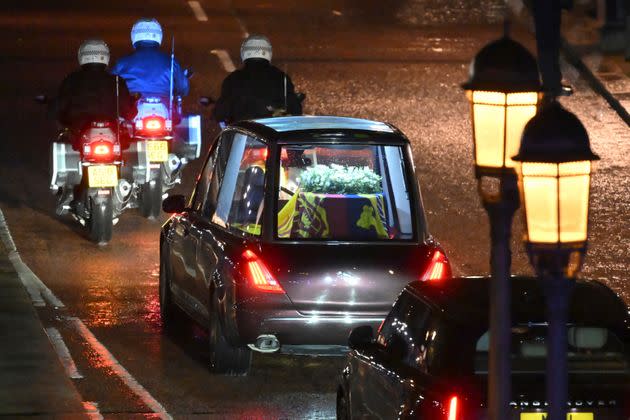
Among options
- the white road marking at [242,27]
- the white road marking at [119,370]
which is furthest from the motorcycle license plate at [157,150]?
the white road marking at [242,27]

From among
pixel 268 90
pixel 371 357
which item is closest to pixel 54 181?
pixel 268 90

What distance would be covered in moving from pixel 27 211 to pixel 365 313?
7784 mm

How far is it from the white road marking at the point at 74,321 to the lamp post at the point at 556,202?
195 inches

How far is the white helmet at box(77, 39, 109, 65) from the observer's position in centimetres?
1816

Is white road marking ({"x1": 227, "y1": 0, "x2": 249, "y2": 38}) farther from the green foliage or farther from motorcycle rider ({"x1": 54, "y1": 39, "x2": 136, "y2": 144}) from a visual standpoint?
the green foliage

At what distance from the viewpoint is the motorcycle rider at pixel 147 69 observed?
753 inches

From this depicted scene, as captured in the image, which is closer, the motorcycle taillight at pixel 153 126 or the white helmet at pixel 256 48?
the white helmet at pixel 256 48

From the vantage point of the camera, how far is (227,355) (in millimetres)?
12945

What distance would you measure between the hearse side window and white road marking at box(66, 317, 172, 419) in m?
3.38

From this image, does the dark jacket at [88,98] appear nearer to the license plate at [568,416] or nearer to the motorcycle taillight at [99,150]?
the motorcycle taillight at [99,150]

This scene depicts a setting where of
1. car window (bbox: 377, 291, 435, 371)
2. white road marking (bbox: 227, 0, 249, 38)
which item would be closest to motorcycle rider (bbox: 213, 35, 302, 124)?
car window (bbox: 377, 291, 435, 371)

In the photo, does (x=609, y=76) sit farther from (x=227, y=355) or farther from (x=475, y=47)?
(x=227, y=355)

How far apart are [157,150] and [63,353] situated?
17.9 ft

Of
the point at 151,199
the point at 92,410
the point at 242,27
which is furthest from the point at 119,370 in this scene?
the point at 242,27
